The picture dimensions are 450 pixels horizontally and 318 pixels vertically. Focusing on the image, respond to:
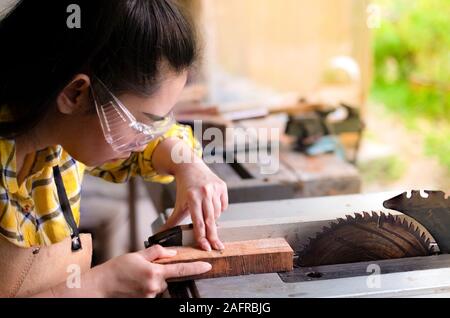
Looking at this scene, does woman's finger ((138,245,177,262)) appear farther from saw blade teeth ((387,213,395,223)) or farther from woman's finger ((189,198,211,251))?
saw blade teeth ((387,213,395,223))

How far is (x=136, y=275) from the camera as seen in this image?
91cm

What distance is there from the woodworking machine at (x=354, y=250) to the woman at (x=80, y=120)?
69 mm

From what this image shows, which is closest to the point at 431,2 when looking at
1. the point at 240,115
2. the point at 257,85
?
the point at 257,85

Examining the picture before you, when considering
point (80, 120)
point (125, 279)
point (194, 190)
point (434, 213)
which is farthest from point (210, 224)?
point (434, 213)

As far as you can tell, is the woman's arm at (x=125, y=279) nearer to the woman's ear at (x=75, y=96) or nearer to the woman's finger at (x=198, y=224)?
the woman's finger at (x=198, y=224)

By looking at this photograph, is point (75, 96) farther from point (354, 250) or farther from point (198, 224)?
point (354, 250)

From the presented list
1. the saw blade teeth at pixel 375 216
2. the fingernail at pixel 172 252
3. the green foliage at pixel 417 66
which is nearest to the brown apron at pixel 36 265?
the fingernail at pixel 172 252

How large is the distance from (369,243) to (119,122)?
555 mm

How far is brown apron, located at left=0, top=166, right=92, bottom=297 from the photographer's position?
1135mm

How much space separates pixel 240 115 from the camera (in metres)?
2.43

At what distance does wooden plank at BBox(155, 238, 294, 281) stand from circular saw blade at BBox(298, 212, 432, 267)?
7 centimetres
